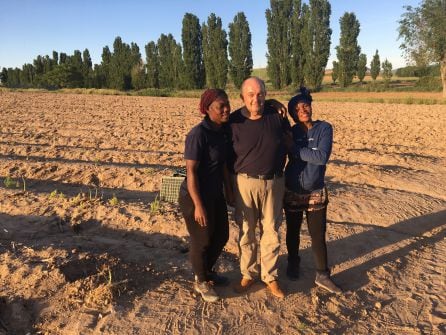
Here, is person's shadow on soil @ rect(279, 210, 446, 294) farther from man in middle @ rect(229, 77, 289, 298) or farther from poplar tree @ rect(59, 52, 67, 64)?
poplar tree @ rect(59, 52, 67, 64)

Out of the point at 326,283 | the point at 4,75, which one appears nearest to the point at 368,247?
the point at 326,283

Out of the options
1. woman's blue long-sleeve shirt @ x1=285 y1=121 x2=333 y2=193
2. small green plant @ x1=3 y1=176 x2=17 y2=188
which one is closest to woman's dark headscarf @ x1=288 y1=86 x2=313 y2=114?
woman's blue long-sleeve shirt @ x1=285 y1=121 x2=333 y2=193

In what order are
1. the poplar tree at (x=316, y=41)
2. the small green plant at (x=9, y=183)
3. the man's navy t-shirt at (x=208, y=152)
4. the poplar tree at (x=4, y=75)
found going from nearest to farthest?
the man's navy t-shirt at (x=208, y=152) → the small green plant at (x=9, y=183) → the poplar tree at (x=316, y=41) → the poplar tree at (x=4, y=75)

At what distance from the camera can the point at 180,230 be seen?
4969mm

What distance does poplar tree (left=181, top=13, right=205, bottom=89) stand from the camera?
2020 inches

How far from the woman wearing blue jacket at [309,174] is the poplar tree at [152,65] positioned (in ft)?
183

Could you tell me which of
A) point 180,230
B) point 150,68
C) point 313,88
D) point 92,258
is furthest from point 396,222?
point 150,68

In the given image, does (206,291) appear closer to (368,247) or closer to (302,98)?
(302,98)

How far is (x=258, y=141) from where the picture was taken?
3.40 metres

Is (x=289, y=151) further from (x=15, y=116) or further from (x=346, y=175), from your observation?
(x=15, y=116)

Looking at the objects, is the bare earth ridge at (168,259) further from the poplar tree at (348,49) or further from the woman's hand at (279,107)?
the poplar tree at (348,49)

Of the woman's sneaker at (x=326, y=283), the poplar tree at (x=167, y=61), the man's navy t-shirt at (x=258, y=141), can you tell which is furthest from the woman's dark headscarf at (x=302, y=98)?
the poplar tree at (x=167, y=61)

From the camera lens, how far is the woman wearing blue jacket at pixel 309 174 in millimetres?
3615

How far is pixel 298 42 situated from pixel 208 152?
45758 mm
